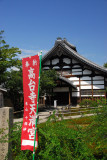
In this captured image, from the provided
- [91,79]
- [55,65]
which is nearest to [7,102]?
[55,65]

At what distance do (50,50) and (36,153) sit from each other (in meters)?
17.9

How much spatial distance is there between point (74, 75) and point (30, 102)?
1759cm

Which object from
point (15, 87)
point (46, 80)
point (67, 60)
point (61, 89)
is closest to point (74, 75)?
point (67, 60)

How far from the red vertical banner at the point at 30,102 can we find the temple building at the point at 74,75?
15718 mm

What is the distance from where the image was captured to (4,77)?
1599cm

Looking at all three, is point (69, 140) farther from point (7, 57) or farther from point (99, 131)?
point (7, 57)

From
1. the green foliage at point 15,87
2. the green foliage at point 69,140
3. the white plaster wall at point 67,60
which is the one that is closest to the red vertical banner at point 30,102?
the green foliage at point 69,140

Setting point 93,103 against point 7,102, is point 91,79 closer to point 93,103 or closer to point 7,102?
point 7,102

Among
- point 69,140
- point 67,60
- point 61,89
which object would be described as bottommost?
point 69,140

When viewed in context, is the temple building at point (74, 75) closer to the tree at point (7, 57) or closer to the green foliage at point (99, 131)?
the tree at point (7, 57)

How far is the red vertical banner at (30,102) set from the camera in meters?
3.84

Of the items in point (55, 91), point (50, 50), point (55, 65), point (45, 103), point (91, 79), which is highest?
point (50, 50)

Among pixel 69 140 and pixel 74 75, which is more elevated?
pixel 74 75

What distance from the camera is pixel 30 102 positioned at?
12.8 feet
